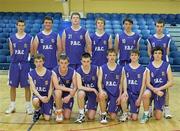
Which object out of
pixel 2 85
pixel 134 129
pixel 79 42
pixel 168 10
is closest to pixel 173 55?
pixel 168 10

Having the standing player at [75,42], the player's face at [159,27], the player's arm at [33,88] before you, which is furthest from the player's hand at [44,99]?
the player's face at [159,27]

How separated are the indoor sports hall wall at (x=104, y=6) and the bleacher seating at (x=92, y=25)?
459 millimetres

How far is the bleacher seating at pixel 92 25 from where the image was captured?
12906 mm

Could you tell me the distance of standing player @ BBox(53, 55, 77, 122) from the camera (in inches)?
231

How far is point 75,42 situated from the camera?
6508 millimetres

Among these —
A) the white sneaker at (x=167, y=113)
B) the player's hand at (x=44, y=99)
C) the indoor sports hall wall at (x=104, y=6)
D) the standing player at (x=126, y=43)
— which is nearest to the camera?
the player's hand at (x=44, y=99)

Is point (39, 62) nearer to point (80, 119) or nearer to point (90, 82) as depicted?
point (90, 82)

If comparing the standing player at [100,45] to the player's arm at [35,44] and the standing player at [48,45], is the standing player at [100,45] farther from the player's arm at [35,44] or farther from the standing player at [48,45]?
the player's arm at [35,44]

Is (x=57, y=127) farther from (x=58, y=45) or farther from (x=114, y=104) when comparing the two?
(x=58, y=45)

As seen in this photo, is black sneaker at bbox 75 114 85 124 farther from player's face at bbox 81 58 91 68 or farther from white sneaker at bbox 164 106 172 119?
white sneaker at bbox 164 106 172 119

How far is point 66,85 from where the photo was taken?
609 cm

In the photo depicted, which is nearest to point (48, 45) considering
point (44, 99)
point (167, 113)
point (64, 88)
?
point (64, 88)

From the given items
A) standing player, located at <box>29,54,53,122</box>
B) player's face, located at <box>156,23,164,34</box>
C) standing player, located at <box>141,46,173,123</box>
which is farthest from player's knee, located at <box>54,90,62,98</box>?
player's face, located at <box>156,23,164,34</box>

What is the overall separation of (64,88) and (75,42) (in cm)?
96
